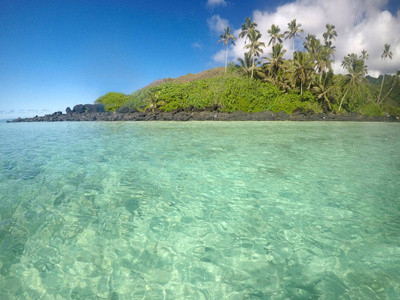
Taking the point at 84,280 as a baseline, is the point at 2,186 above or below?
above

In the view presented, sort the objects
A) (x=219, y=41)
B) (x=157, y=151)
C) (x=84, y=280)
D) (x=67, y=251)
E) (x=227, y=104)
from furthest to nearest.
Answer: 1. (x=219, y=41)
2. (x=227, y=104)
3. (x=157, y=151)
4. (x=67, y=251)
5. (x=84, y=280)

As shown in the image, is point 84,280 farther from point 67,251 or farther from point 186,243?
point 186,243

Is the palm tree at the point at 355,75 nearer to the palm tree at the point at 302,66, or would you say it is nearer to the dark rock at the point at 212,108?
the palm tree at the point at 302,66

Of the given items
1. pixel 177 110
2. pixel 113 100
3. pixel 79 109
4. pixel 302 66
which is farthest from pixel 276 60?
pixel 79 109

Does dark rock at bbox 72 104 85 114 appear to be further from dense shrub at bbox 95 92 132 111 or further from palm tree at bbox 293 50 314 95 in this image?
palm tree at bbox 293 50 314 95

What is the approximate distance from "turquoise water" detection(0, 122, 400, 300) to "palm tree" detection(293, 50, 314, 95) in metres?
36.8

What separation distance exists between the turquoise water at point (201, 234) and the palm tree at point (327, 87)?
37862 millimetres

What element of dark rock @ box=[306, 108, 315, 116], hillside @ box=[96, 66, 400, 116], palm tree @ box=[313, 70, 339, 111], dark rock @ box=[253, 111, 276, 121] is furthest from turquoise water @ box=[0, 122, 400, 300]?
palm tree @ box=[313, 70, 339, 111]

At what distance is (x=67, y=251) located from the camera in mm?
3352

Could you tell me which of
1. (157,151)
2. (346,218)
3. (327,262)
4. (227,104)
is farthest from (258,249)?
(227,104)

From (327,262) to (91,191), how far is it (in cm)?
527

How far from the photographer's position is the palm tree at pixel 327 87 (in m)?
39.3

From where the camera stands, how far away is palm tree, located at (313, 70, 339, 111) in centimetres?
3928

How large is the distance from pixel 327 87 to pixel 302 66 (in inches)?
254
